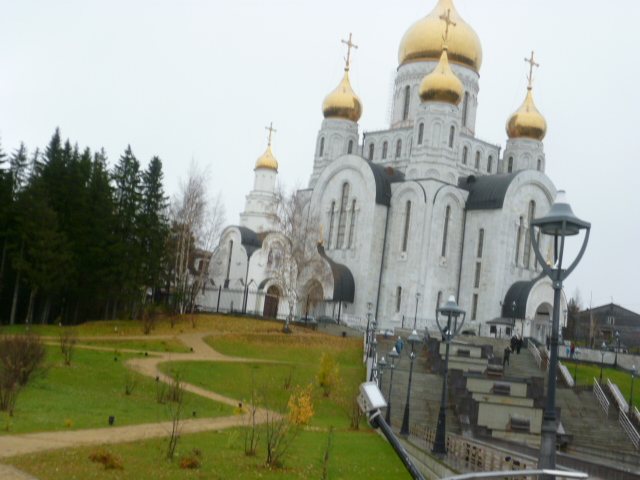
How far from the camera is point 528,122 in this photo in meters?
41.4

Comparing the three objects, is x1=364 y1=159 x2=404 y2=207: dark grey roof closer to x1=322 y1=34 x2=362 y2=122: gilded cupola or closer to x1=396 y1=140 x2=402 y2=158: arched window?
x1=396 y1=140 x2=402 y2=158: arched window

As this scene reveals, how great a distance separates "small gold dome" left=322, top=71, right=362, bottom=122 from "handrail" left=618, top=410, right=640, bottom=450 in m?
25.0

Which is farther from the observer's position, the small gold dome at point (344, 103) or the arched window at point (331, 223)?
the small gold dome at point (344, 103)

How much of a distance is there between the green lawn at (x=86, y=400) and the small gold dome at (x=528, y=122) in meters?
27.1

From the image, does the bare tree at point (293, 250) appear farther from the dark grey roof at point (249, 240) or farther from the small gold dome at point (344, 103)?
the small gold dome at point (344, 103)

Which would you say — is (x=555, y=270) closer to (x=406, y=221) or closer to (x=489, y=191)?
(x=406, y=221)

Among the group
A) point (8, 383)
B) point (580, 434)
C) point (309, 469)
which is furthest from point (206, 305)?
point (309, 469)

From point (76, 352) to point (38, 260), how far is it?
33.5 feet

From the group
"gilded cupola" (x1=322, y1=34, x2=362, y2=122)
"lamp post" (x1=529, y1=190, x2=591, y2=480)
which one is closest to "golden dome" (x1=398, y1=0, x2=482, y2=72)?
"gilded cupola" (x1=322, y1=34, x2=362, y2=122)

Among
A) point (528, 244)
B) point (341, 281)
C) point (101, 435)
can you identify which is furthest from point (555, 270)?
point (528, 244)

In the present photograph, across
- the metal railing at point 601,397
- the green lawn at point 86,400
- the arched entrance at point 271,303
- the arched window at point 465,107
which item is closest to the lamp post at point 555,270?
the green lawn at point 86,400

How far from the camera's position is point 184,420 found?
52.9 feet

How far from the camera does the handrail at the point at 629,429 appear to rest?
2078cm

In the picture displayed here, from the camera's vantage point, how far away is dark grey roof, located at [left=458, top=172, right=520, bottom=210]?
36750 millimetres
